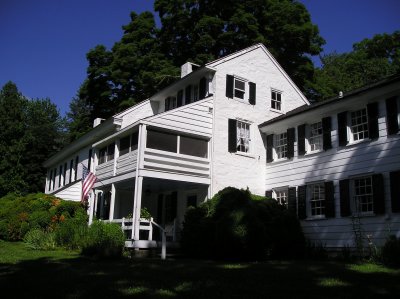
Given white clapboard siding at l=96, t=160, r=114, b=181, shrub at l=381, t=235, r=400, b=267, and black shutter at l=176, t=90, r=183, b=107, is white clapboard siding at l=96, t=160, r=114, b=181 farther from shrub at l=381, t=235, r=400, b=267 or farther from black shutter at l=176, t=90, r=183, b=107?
shrub at l=381, t=235, r=400, b=267

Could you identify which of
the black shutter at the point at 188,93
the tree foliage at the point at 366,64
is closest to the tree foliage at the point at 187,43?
the tree foliage at the point at 366,64

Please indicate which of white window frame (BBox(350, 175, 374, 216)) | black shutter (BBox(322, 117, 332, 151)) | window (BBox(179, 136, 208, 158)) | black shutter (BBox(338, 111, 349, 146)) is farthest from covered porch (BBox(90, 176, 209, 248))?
white window frame (BBox(350, 175, 374, 216))

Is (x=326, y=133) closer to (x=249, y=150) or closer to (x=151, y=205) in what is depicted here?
(x=249, y=150)

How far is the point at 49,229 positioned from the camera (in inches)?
805

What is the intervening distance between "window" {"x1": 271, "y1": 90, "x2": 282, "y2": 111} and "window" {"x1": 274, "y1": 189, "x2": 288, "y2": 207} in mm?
5051

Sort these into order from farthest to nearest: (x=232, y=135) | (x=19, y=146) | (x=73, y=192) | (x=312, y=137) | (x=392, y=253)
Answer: (x=19, y=146) → (x=73, y=192) → (x=232, y=135) → (x=312, y=137) → (x=392, y=253)

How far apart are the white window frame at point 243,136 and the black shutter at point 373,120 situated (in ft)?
21.2

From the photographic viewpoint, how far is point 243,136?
21.1 m

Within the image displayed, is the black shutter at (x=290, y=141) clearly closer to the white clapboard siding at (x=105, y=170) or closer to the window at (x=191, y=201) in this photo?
the window at (x=191, y=201)

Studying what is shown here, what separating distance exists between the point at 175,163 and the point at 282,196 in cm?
539

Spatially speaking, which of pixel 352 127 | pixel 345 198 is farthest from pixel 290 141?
pixel 345 198

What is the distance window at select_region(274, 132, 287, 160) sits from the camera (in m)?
20.6

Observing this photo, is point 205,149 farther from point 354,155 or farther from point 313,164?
point 354,155

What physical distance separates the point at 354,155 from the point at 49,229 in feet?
46.4
